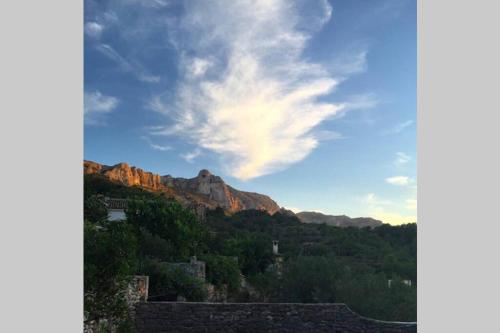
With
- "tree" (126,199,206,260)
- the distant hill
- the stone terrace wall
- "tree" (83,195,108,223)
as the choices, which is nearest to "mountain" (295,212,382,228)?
the distant hill

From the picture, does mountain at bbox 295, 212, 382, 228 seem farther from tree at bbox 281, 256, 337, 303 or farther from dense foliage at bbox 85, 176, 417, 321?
tree at bbox 281, 256, 337, 303

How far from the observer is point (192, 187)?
1123 cm

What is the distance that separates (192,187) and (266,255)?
491 cm

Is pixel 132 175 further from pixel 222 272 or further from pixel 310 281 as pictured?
pixel 310 281

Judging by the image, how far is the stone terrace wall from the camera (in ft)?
17.7

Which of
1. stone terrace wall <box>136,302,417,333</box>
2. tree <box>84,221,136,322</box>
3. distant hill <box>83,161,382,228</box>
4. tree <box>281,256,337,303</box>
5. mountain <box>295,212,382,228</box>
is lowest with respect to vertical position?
tree <box>281,256,337,303</box>

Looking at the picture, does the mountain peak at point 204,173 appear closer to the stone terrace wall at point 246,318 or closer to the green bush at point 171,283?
the green bush at point 171,283

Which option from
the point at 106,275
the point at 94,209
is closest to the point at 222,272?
the point at 94,209

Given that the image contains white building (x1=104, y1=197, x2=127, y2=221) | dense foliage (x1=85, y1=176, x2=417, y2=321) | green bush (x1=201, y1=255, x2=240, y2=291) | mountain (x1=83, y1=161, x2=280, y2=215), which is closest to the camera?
dense foliage (x1=85, y1=176, x2=417, y2=321)

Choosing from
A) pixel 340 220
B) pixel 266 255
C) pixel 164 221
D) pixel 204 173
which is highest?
pixel 204 173

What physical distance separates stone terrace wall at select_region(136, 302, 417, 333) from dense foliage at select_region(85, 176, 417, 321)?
743 mm

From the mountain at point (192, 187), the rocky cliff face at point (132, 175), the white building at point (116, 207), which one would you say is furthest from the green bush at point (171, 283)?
the white building at point (116, 207)

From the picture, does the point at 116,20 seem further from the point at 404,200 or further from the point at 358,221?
the point at 358,221

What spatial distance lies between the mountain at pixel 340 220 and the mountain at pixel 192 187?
788 millimetres
